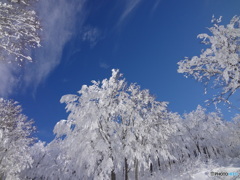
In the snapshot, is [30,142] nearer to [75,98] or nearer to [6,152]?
[6,152]

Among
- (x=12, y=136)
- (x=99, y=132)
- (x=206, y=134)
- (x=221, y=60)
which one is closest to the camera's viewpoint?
(x=221, y=60)

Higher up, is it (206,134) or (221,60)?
Answer: (206,134)

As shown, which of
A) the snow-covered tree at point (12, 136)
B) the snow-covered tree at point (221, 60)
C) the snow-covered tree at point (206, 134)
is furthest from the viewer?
the snow-covered tree at point (206, 134)

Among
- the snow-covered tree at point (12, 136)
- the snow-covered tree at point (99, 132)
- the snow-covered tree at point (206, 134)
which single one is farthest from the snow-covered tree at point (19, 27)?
the snow-covered tree at point (206, 134)

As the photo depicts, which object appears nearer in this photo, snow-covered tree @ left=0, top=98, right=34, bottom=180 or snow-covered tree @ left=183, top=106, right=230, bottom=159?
snow-covered tree @ left=0, top=98, right=34, bottom=180

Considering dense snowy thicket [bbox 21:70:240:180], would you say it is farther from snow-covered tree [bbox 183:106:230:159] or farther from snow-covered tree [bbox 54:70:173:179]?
snow-covered tree [bbox 183:106:230:159]

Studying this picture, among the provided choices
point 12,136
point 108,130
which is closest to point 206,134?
point 108,130

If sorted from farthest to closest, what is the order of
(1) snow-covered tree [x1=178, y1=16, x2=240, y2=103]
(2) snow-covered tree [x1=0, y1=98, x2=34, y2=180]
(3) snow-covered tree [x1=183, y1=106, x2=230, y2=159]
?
(3) snow-covered tree [x1=183, y1=106, x2=230, y2=159] → (2) snow-covered tree [x1=0, y1=98, x2=34, y2=180] → (1) snow-covered tree [x1=178, y1=16, x2=240, y2=103]

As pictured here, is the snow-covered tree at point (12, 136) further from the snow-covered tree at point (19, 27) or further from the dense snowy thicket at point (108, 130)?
the snow-covered tree at point (19, 27)

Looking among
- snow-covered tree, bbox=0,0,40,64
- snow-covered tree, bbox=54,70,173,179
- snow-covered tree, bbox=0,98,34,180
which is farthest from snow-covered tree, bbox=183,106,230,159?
snow-covered tree, bbox=0,0,40,64

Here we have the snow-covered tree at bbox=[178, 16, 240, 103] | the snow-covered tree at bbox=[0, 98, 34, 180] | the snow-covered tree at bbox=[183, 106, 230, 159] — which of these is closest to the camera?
the snow-covered tree at bbox=[178, 16, 240, 103]

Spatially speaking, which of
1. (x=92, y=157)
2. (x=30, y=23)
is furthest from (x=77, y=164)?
(x=30, y=23)

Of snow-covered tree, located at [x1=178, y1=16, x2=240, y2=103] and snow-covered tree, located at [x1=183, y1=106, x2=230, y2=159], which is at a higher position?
snow-covered tree, located at [x1=183, y1=106, x2=230, y2=159]

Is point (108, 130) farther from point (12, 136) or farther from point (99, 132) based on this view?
point (12, 136)
